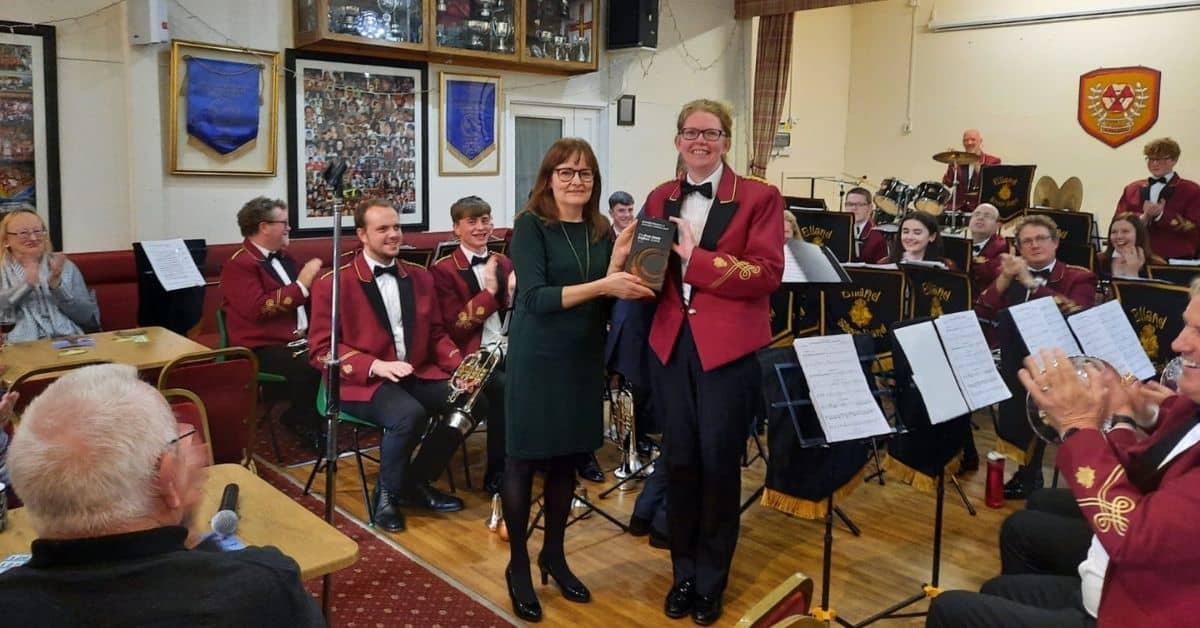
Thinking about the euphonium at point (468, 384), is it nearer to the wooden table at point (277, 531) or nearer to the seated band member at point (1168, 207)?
the wooden table at point (277, 531)

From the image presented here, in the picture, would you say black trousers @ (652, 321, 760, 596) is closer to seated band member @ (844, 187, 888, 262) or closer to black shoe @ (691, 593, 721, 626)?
black shoe @ (691, 593, 721, 626)

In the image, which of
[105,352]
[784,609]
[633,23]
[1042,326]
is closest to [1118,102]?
[633,23]

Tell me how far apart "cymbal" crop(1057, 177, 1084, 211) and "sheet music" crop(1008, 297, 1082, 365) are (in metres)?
6.55

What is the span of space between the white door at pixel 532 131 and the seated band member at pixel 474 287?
342 centimetres

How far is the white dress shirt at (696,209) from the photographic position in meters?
2.97

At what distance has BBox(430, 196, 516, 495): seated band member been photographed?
14.6ft

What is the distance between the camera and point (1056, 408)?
6.39ft

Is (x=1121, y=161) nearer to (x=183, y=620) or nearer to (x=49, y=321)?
(x=49, y=321)

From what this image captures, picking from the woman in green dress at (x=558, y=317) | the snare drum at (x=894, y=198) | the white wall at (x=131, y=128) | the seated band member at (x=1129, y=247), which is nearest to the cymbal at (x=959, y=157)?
the snare drum at (x=894, y=198)

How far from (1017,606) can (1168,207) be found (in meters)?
6.00

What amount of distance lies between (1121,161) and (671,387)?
844 centimetres

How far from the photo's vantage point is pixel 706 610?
3.08 meters

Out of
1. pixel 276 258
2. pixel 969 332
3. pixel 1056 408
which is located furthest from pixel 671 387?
pixel 276 258

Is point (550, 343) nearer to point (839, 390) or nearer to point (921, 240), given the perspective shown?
point (839, 390)
